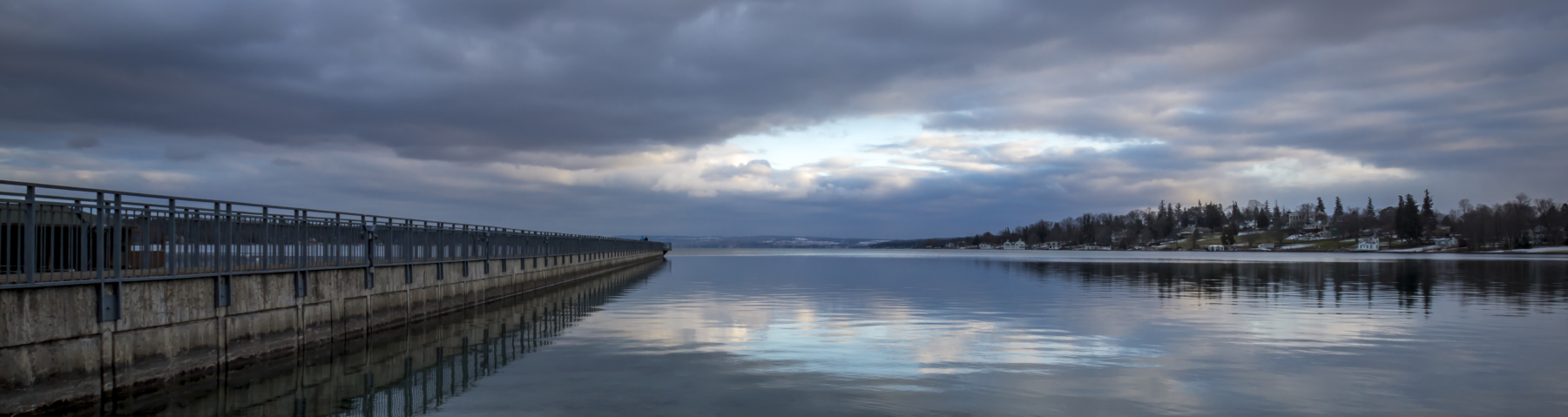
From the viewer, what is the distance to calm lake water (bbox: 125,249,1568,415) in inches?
498

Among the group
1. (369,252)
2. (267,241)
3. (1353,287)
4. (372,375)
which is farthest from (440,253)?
(1353,287)

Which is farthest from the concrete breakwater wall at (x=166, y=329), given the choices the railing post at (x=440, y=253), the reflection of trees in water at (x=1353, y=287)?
the reflection of trees in water at (x=1353, y=287)

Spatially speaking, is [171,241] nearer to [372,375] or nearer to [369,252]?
[372,375]

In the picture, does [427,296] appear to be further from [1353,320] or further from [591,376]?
[1353,320]

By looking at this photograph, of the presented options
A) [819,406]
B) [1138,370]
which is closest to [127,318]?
[819,406]

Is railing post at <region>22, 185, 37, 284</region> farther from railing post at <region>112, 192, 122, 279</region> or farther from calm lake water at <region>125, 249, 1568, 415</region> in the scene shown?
calm lake water at <region>125, 249, 1568, 415</region>

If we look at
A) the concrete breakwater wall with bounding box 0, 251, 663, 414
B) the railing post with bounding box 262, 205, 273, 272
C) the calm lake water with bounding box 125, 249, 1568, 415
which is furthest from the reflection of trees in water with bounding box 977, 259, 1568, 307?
the railing post with bounding box 262, 205, 273, 272

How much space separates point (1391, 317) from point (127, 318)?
30751 millimetres

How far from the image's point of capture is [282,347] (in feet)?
56.2

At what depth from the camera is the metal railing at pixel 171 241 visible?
12.1 metres

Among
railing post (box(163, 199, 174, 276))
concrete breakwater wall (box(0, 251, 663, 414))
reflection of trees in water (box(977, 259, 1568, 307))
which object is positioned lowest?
reflection of trees in water (box(977, 259, 1568, 307))

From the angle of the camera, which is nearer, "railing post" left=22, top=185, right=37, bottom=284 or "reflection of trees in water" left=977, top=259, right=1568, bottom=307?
"railing post" left=22, top=185, right=37, bottom=284

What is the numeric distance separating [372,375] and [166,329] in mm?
3205

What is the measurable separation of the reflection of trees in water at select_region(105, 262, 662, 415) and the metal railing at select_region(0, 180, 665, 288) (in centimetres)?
181
